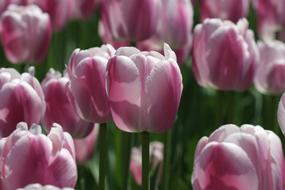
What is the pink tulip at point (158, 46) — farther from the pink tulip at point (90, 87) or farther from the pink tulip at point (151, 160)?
the pink tulip at point (90, 87)

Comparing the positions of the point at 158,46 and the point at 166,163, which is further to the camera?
the point at 158,46

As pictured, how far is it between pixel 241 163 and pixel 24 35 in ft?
4.29

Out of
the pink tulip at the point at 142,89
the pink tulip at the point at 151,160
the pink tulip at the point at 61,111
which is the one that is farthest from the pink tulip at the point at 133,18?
the pink tulip at the point at 142,89

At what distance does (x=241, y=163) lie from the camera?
1.18 meters

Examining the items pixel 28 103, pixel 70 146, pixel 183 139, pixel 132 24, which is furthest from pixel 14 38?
pixel 70 146

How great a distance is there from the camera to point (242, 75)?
2039 mm

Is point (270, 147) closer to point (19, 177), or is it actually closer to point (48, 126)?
point (19, 177)

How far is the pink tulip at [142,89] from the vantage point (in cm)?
146

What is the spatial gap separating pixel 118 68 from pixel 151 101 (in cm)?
8

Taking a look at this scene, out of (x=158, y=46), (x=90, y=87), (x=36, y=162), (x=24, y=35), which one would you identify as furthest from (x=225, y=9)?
(x=36, y=162)

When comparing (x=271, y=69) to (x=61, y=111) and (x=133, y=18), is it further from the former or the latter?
(x=61, y=111)

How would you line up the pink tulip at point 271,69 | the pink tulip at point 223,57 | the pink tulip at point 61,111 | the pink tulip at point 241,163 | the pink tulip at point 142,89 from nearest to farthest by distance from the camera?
the pink tulip at point 241,163
the pink tulip at point 142,89
the pink tulip at point 61,111
the pink tulip at point 223,57
the pink tulip at point 271,69

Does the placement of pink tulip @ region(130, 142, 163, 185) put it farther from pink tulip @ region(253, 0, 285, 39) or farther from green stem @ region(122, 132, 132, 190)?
pink tulip @ region(253, 0, 285, 39)

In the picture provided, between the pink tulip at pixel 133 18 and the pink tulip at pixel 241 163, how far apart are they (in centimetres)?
97
